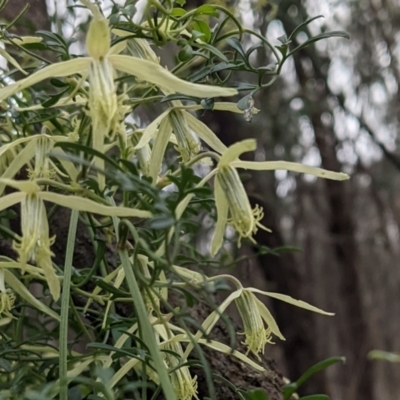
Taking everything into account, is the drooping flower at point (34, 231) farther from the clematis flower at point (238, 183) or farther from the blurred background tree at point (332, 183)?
the blurred background tree at point (332, 183)

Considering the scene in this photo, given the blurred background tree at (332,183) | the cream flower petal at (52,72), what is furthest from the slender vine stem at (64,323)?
the blurred background tree at (332,183)

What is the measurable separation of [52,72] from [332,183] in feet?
8.50

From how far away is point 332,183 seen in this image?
9.47 ft

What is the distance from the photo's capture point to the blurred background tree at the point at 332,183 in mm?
1982

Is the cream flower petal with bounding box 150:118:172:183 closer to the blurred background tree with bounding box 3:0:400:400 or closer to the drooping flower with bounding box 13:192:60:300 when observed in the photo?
the drooping flower with bounding box 13:192:60:300

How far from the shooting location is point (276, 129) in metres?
1.96

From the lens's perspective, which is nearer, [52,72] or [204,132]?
[52,72]

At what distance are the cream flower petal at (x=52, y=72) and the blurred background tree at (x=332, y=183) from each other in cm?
69

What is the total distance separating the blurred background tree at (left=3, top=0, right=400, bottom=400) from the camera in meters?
1.98

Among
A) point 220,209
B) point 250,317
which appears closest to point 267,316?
point 250,317

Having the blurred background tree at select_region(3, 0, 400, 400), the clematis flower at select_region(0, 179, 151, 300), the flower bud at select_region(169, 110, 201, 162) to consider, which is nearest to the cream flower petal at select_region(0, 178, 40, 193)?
the clematis flower at select_region(0, 179, 151, 300)

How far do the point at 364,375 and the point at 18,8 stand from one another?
2871 millimetres

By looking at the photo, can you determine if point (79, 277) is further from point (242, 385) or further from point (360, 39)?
point (360, 39)

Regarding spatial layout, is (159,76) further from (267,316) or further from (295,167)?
(267,316)
